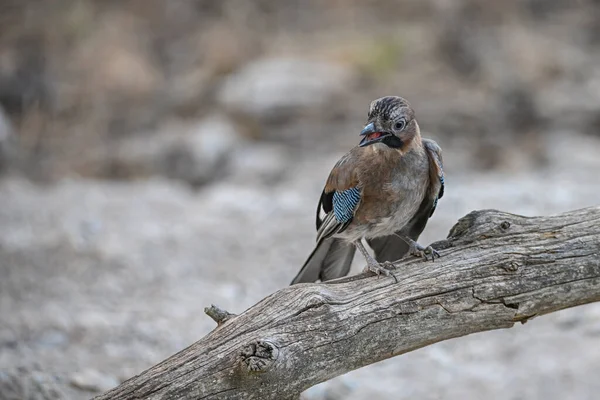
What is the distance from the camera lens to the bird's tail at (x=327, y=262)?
188 inches

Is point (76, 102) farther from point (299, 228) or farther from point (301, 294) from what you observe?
point (301, 294)

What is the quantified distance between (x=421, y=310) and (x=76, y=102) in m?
9.98

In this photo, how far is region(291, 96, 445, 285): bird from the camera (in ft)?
14.7

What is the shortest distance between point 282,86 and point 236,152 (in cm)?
204

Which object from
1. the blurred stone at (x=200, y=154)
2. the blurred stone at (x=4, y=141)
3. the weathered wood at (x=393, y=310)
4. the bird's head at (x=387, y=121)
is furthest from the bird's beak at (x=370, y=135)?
the blurred stone at (x=4, y=141)

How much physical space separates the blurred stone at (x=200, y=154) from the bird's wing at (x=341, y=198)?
6.22m

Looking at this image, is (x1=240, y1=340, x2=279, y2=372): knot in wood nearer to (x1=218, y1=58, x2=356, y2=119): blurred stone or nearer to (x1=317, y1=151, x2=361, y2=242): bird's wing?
(x1=317, y1=151, x2=361, y2=242): bird's wing

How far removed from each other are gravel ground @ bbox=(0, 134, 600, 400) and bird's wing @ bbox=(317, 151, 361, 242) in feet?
4.94

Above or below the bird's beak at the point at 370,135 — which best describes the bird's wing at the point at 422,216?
above

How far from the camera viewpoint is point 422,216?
4.84 meters

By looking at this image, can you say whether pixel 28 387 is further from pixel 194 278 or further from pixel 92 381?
pixel 194 278

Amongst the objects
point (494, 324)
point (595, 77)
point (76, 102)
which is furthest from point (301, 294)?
point (595, 77)

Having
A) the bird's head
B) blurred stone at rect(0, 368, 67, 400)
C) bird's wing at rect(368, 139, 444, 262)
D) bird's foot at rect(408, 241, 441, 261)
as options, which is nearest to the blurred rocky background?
blurred stone at rect(0, 368, 67, 400)

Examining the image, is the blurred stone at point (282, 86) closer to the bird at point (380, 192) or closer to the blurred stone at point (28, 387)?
the blurred stone at point (28, 387)
